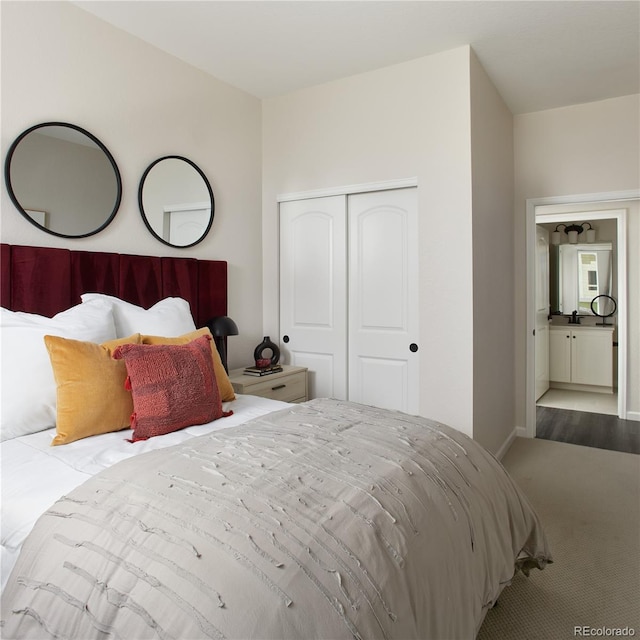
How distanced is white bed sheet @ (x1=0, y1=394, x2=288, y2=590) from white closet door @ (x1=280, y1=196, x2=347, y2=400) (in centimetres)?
166

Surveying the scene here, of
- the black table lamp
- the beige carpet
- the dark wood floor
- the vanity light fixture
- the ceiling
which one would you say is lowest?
the beige carpet

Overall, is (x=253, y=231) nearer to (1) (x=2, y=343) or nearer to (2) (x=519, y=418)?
(1) (x=2, y=343)

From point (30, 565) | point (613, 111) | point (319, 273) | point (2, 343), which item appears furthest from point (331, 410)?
point (613, 111)

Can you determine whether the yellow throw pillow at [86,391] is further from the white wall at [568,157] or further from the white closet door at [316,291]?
the white wall at [568,157]

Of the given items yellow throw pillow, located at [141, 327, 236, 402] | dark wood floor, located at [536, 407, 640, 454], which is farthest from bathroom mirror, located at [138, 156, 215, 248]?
dark wood floor, located at [536, 407, 640, 454]

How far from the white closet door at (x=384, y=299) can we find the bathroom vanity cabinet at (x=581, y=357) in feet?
12.3

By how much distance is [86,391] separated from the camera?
1.85 m

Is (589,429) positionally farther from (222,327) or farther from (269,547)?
(269,547)

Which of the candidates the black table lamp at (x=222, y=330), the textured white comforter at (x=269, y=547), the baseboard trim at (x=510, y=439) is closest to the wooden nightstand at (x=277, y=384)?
the black table lamp at (x=222, y=330)

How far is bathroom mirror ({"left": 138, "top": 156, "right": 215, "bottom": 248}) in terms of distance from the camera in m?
2.95

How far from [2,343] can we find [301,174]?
247 centimetres

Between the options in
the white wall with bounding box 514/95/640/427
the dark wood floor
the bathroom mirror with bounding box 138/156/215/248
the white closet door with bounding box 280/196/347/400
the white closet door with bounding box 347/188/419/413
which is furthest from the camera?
the dark wood floor

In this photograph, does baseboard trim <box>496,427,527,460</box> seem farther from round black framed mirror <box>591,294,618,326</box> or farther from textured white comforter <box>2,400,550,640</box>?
round black framed mirror <box>591,294,618,326</box>

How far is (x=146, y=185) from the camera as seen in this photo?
292cm
